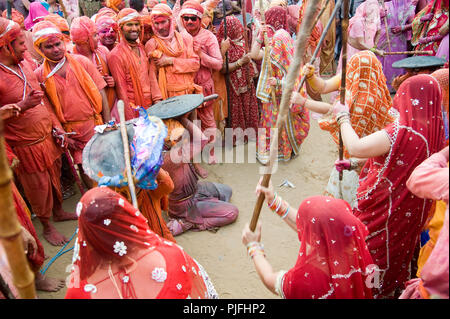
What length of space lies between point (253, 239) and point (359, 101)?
171 cm

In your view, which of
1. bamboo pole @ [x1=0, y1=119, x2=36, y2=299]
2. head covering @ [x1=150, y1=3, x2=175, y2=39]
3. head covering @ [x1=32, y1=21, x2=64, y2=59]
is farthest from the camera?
head covering @ [x1=150, y1=3, x2=175, y2=39]

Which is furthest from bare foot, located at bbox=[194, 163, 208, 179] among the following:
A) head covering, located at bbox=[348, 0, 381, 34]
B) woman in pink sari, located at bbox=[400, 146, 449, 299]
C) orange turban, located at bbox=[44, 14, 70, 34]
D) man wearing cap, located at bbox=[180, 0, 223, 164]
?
head covering, located at bbox=[348, 0, 381, 34]

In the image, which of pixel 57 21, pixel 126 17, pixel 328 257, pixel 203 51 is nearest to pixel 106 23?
pixel 126 17

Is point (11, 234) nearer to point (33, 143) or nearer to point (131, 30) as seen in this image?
point (33, 143)

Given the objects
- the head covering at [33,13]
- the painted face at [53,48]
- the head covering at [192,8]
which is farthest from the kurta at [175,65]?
the head covering at [33,13]

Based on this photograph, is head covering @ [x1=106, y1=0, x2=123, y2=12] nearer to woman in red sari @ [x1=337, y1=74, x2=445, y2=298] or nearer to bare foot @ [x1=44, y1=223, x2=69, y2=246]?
bare foot @ [x1=44, y1=223, x2=69, y2=246]

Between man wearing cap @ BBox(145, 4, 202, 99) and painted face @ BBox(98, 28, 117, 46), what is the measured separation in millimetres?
603

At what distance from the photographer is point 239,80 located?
227 inches

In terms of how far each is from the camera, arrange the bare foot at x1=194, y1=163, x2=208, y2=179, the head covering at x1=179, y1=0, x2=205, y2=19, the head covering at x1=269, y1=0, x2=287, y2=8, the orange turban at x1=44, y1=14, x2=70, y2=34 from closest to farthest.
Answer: the orange turban at x1=44, y1=14, x2=70, y2=34
the head covering at x1=179, y1=0, x2=205, y2=19
the bare foot at x1=194, y1=163, x2=208, y2=179
the head covering at x1=269, y1=0, x2=287, y2=8

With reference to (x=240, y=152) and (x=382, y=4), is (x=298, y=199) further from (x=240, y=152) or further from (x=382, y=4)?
(x=382, y=4)

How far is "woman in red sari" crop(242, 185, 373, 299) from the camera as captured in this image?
1.78 m

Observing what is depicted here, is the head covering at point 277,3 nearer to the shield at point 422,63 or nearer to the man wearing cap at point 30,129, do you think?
the shield at point 422,63

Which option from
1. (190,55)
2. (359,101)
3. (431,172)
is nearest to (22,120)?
(190,55)

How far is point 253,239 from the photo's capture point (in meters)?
2.06
